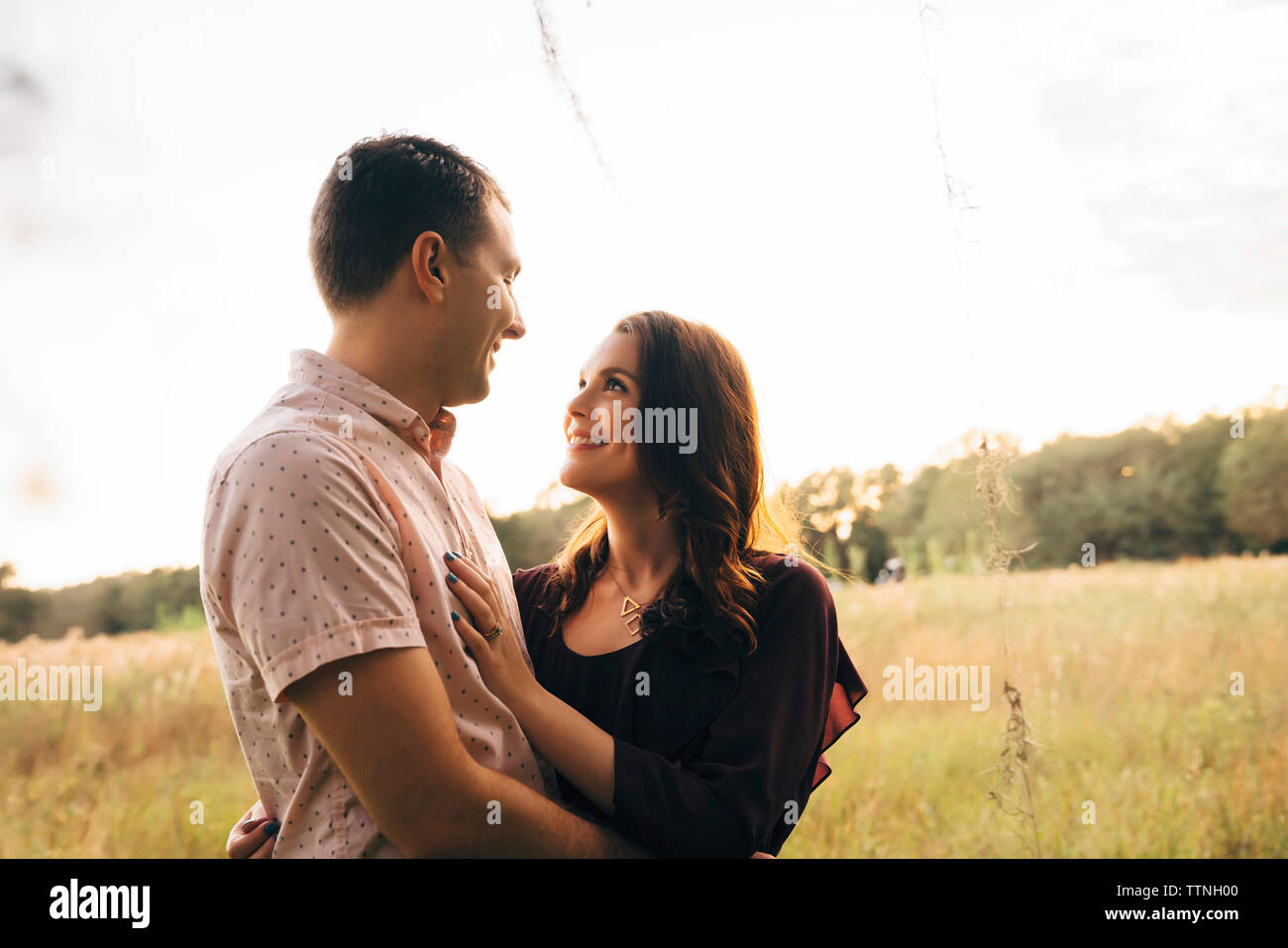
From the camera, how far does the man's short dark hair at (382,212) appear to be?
49.1 inches

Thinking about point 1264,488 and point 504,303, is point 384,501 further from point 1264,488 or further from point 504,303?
point 1264,488

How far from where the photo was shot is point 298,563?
949 mm

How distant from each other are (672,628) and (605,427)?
40 centimetres

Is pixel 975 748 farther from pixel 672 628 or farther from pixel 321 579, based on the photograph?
pixel 321 579

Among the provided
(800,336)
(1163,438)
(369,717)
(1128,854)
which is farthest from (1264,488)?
(369,717)

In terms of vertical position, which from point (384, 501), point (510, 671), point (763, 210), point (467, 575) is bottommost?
point (510, 671)

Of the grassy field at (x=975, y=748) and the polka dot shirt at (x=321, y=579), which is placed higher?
the polka dot shirt at (x=321, y=579)

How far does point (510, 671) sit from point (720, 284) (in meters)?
1.32

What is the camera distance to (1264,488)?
4125 mm
